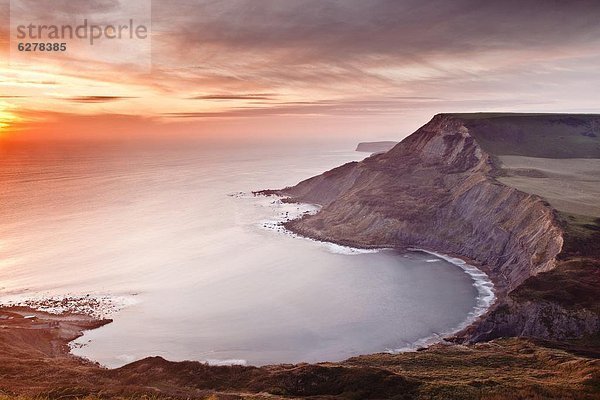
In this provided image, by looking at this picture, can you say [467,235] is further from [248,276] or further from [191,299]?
[191,299]

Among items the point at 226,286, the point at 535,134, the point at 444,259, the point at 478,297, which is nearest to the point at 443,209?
the point at 444,259

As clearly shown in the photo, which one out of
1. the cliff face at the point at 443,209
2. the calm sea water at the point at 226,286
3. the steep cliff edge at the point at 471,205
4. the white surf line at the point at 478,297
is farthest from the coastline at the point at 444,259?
the cliff face at the point at 443,209

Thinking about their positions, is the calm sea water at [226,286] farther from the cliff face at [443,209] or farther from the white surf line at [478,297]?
the cliff face at [443,209]

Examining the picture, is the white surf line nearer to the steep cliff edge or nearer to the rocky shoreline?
the rocky shoreline

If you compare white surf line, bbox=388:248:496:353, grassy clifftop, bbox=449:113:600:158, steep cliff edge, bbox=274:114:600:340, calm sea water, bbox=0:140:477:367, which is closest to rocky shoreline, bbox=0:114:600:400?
steep cliff edge, bbox=274:114:600:340

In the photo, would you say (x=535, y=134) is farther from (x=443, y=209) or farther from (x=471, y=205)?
(x=471, y=205)

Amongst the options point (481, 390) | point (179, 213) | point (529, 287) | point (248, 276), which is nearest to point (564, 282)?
point (529, 287)
